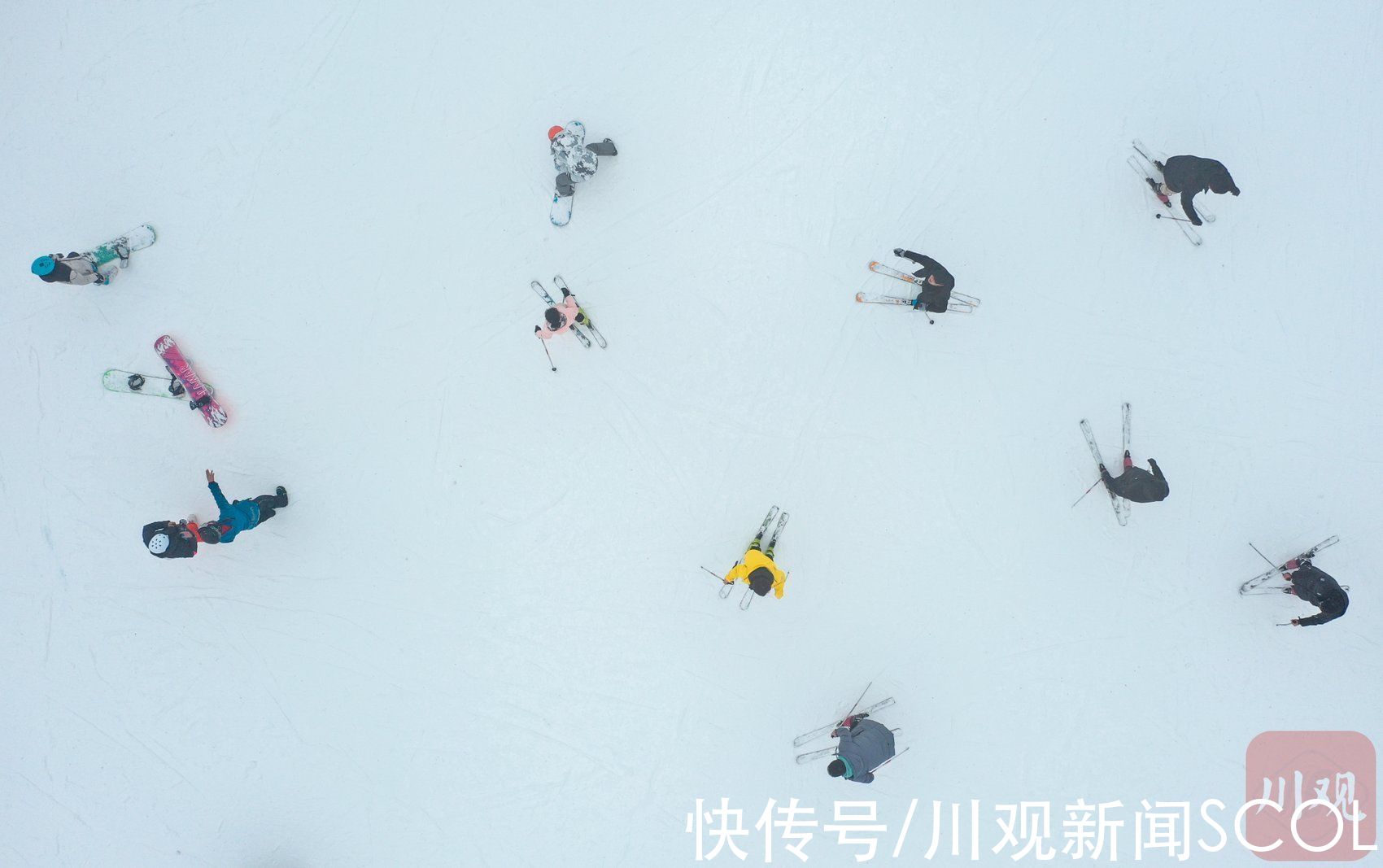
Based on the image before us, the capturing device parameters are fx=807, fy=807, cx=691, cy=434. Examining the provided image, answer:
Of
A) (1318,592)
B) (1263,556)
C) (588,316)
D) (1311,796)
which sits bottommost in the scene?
(1311,796)

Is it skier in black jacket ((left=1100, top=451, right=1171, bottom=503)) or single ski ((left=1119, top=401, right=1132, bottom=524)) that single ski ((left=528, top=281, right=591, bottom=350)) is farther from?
single ski ((left=1119, top=401, right=1132, bottom=524))

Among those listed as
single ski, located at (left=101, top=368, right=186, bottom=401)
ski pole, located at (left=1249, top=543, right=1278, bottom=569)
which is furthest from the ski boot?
single ski, located at (left=101, top=368, right=186, bottom=401)

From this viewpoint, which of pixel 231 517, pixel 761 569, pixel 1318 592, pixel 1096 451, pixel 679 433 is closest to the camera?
pixel 761 569

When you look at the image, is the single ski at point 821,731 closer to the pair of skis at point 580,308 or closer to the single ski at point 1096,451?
the single ski at point 1096,451

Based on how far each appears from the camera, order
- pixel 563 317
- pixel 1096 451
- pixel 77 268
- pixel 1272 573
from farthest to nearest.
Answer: pixel 1096 451
pixel 1272 573
pixel 77 268
pixel 563 317

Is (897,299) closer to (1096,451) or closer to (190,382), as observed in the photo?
(1096,451)

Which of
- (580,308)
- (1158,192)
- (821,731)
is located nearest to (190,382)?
(580,308)

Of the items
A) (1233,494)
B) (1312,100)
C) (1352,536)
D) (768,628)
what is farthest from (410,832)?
(1312,100)
